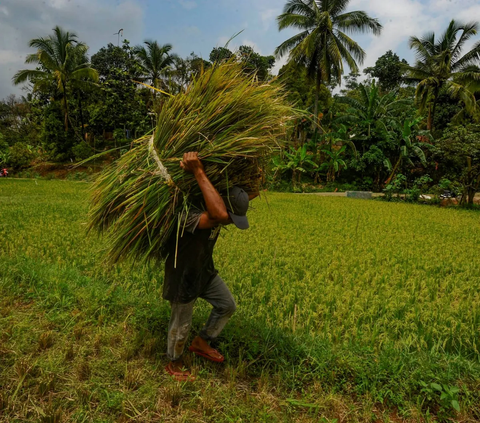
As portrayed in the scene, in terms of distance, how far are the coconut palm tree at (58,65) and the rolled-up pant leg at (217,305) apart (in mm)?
19618

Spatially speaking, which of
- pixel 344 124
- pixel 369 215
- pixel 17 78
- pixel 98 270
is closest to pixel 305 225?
pixel 369 215

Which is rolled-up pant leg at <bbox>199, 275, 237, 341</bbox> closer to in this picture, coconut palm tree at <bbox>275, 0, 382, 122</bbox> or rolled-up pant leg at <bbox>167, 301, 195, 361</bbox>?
rolled-up pant leg at <bbox>167, 301, 195, 361</bbox>

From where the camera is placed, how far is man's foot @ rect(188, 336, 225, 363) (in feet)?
7.29

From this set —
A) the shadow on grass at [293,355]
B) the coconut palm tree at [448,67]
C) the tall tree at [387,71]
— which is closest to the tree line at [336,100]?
the coconut palm tree at [448,67]

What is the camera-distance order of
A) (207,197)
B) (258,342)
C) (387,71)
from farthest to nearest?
(387,71) < (258,342) < (207,197)

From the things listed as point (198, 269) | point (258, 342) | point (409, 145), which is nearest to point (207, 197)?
point (198, 269)

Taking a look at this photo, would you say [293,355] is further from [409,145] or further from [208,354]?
[409,145]

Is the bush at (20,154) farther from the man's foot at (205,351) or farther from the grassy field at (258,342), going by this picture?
the man's foot at (205,351)

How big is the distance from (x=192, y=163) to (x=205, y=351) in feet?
3.86

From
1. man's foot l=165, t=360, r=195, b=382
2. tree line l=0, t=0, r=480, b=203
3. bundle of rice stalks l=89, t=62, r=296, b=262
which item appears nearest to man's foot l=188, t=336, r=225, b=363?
man's foot l=165, t=360, r=195, b=382

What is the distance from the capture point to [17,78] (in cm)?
1931

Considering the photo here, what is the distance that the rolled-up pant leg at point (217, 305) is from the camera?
84.8 inches

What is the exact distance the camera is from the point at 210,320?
7.30 feet

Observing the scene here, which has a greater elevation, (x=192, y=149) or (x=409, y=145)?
(x=409, y=145)
